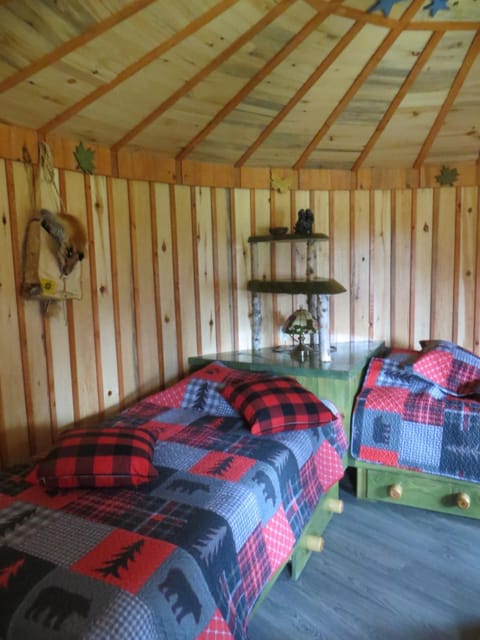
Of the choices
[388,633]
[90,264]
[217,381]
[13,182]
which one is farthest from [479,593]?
[13,182]

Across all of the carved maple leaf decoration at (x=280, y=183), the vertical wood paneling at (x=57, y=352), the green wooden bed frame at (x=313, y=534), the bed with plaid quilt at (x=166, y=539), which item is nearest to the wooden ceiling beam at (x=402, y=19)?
the carved maple leaf decoration at (x=280, y=183)

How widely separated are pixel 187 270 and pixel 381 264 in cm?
142

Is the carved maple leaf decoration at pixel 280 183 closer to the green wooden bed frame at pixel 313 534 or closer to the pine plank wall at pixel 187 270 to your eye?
the pine plank wall at pixel 187 270

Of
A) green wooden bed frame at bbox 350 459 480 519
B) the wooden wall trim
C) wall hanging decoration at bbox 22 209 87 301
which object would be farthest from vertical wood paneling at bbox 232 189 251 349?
wall hanging decoration at bbox 22 209 87 301

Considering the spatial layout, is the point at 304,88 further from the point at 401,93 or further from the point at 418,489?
the point at 418,489

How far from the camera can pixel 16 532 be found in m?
1.38

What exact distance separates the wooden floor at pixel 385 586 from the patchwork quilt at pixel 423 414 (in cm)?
33

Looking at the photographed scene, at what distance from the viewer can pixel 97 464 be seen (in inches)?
64.7

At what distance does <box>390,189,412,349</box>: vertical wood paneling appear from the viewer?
3242mm

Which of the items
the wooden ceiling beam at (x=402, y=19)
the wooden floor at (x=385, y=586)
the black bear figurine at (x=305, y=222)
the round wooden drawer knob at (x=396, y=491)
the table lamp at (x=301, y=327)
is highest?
the wooden ceiling beam at (x=402, y=19)

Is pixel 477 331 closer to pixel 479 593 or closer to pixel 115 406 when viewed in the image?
pixel 479 593

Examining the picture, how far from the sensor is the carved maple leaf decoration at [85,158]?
2326mm

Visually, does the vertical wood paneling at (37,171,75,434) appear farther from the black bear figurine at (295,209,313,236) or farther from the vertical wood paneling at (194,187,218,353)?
the black bear figurine at (295,209,313,236)

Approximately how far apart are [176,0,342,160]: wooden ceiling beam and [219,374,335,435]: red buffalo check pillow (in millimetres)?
1454
